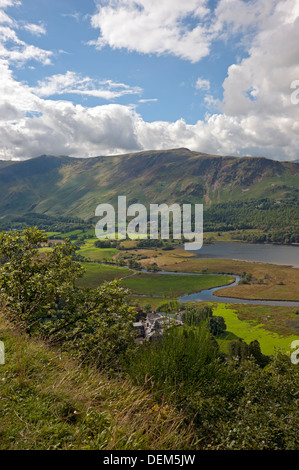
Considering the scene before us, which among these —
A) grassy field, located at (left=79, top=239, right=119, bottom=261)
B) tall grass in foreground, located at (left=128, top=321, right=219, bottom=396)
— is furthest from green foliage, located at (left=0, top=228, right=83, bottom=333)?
grassy field, located at (left=79, top=239, right=119, bottom=261)

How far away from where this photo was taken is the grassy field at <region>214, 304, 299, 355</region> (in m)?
61.1

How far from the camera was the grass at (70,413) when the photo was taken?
4.96 metres

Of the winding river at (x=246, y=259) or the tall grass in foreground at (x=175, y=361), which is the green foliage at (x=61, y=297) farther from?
the winding river at (x=246, y=259)

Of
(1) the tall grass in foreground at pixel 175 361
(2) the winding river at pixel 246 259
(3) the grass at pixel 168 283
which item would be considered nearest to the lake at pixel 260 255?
(2) the winding river at pixel 246 259

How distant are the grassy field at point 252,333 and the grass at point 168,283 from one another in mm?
26059

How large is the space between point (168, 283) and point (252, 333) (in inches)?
2050

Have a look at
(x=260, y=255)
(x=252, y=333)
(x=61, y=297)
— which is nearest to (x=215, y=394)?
(x=61, y=297)

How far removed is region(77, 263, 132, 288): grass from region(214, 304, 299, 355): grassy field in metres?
54.9

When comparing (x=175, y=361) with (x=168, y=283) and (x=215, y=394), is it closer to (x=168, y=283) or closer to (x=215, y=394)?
(x=215, y=394)

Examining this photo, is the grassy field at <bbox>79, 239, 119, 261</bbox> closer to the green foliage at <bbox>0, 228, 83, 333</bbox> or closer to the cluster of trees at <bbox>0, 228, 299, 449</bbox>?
the green foliage at <bbox>0, 228, 83, 333</bbox>

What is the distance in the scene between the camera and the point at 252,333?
224 feet

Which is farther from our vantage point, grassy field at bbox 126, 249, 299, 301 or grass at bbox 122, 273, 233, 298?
grass at bbox 122, 273, 233, 298
